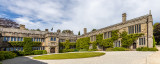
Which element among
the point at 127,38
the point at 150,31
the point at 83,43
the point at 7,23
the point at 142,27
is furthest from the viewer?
the point at 7,23

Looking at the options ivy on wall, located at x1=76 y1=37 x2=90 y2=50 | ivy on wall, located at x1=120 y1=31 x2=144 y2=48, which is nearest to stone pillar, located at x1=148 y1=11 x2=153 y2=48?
ivy on wall, located at x1=120 y1=31 x2=144 y2=48

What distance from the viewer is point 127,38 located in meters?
24.9

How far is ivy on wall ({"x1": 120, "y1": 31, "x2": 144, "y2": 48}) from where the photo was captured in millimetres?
23316

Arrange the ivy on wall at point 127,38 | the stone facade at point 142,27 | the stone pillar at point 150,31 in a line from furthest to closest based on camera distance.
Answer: the ivy on wall at point 127,38, the stone facade at point 142,27, the stone pillar at point 150,31

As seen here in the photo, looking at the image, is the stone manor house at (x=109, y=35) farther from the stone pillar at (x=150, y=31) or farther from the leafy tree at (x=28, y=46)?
the leafy tree at (x=28, y=46)

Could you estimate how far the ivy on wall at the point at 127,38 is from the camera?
76.5ft

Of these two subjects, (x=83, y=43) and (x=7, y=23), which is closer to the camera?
(x=83, y=43)

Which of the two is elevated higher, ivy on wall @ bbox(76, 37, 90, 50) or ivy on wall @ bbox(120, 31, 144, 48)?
ivy on wall @ bbox(120, 31, 144, 48)

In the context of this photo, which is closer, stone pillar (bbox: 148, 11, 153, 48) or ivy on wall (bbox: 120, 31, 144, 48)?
stone pillar (bbox: 148, 11, 153, 48)

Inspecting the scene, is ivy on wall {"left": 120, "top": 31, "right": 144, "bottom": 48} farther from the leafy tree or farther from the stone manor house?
the leafy tree

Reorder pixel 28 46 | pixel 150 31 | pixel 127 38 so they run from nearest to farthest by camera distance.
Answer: pixel 150 31 < pixel 127 38 < pixel 28 46

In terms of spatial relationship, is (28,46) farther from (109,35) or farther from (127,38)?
(127,38)

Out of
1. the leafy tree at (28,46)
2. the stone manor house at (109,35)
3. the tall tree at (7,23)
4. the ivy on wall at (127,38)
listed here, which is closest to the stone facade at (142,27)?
the stone manor house at (109,35)

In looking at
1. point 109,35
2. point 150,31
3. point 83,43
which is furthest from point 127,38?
point 83,43
